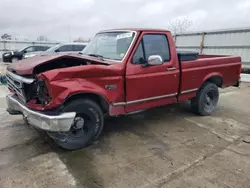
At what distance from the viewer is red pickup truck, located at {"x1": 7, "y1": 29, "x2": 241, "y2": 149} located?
308cm

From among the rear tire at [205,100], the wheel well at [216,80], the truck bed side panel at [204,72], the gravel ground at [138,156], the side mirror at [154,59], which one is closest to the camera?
the gravel ground at [138,156]

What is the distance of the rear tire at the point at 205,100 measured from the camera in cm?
516

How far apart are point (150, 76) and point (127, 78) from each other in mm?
533

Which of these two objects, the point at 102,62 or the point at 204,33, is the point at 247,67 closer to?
the point at 204,33

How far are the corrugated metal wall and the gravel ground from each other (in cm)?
715

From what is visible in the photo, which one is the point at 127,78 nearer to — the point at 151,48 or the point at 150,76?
the point at 150,76

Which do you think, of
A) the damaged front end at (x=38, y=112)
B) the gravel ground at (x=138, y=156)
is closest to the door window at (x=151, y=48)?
the gravel ground at (x=138, y=156)

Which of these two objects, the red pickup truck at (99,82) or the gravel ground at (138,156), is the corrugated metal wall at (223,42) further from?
the gravel ground at (138,156)

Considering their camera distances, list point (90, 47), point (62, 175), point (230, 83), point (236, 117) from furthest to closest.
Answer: point (230, 83), point (236, 117), point (90, 47), point (62, 175)

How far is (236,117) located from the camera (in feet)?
17.5

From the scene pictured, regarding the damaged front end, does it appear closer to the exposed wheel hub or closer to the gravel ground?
the exposed wheel hub

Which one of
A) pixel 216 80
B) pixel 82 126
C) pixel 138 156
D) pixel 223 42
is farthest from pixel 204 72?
pixel 223 42

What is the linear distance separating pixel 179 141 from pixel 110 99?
1.51 meters

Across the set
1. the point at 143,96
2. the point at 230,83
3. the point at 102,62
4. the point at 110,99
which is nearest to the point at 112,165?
the point at 110,99
